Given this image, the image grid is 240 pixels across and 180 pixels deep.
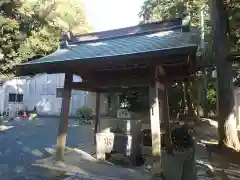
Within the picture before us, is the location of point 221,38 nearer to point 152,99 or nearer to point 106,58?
point 152,99

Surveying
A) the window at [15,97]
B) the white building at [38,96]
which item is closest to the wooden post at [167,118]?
the white building at [38,96]

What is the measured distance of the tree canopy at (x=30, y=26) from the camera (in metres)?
19.0

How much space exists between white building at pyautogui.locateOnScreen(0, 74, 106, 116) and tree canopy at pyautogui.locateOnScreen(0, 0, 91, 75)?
199 centimetres

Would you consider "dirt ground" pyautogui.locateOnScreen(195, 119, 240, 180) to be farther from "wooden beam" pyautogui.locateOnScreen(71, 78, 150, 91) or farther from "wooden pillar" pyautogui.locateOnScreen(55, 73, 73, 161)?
"wooden pillar" pyautogui.locateOnScreen(55, 73, 73, 161)

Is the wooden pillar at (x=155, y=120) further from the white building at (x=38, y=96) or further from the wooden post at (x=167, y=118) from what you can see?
the white building at (x=38, y=96)

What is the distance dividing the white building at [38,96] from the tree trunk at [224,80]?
13.4 metres

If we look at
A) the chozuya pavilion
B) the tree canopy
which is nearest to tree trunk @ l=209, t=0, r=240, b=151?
the chozuya pavilion

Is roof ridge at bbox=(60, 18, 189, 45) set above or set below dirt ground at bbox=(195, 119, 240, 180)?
above

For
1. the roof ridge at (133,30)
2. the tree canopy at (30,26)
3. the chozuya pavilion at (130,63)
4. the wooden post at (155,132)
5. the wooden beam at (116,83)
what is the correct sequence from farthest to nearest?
the tree canopy at (30,26)
the roof ridge at (133,30)
the wooden beam at (116,83)
the wooden post at (155,132)
the chozuya pavilion at (130,63)

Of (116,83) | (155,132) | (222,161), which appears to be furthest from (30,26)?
(222,161)

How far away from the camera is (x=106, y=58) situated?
169 inches

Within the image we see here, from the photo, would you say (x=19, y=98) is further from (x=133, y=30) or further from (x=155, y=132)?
(x=155, y=132)

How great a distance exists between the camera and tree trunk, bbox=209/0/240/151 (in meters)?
7.42

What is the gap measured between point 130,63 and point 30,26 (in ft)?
63.9
